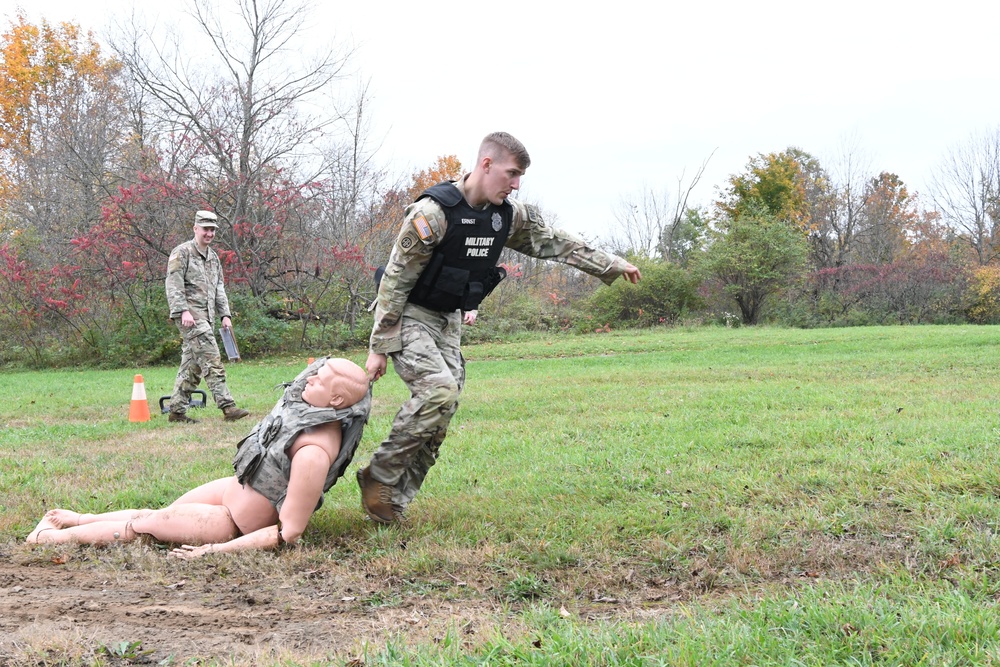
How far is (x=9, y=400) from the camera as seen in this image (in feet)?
39.2

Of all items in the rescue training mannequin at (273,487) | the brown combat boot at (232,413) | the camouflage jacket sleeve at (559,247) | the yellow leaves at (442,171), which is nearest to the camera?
the rescue training mannequin at (273,487)

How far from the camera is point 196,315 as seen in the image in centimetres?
900

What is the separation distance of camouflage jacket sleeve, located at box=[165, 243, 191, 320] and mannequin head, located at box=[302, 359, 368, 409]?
536cm

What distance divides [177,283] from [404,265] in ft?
18.5

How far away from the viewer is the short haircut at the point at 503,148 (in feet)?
13.3

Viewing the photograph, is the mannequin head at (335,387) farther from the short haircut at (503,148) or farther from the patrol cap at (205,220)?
the patrol cap at (205,220)

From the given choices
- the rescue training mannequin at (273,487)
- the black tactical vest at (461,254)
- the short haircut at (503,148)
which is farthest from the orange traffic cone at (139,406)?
the short haircut at (503,148)

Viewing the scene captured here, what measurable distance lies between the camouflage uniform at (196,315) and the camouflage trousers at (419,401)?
5155mm

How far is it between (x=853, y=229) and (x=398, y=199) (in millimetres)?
24490

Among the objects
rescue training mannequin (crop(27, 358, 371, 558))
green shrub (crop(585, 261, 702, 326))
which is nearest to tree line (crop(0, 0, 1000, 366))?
green shrub (crop(585, 261, 702, 326))

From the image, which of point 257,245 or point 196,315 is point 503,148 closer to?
point 196,315

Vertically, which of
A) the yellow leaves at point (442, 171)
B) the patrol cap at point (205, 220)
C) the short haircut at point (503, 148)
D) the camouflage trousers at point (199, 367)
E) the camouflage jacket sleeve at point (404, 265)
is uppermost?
the yellow leaves at point (442, 171)

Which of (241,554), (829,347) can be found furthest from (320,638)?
(829,347)

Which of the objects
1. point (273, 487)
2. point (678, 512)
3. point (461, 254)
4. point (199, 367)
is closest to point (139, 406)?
point (199, 367)
